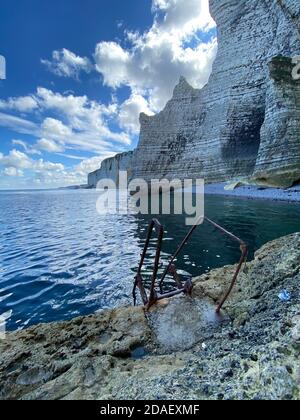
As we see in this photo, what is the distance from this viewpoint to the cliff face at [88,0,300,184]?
31.5 metres

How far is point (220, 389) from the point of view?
230cm

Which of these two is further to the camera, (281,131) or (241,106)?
(241,106)

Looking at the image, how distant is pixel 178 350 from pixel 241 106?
46.8 m

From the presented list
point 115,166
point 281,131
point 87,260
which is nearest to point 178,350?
point 87,260

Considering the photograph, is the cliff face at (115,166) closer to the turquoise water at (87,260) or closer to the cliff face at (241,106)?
the cliff face at (241,106)

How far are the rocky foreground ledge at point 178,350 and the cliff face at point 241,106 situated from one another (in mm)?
29314

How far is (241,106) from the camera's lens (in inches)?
1679

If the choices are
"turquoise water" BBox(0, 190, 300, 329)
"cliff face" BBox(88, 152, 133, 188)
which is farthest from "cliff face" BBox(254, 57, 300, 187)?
"cliff face" BBox(88, 152, 133, 188)

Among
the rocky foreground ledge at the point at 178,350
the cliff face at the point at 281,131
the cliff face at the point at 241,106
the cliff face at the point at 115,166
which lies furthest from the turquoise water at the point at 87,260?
the cliff face at the point at 115,166

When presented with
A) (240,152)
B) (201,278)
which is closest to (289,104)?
(240,152)

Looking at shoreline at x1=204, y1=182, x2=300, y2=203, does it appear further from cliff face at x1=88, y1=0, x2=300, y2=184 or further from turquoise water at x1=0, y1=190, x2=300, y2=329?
turquoise water at x1=0, y1=190, x2=300, y2=329

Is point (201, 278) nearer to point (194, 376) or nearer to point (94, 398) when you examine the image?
point (194, 376)

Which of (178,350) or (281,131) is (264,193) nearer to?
(281,131)
